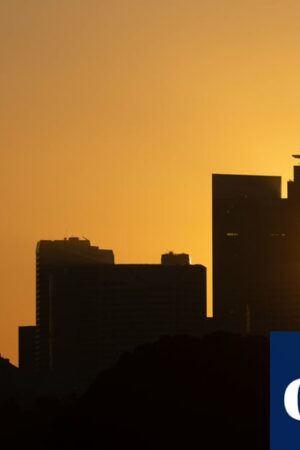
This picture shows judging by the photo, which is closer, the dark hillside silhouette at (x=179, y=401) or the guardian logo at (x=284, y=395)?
the guardian logo at (x=284, y=395)

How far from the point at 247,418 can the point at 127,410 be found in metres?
5.68

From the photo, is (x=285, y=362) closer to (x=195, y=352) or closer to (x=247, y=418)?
(x=247, y=418)

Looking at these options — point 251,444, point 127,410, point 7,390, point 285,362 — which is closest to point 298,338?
point 285,362

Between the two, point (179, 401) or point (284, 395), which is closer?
point (284, 395)

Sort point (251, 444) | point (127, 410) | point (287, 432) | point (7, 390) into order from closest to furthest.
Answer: point (287, 432) → point (251, 444) → point (127, 410) → point (7, 390)

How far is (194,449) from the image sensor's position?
86.5m

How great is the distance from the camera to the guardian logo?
53.2 metres

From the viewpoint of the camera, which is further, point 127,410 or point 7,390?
point 7,390

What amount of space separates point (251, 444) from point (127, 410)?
7.94 m

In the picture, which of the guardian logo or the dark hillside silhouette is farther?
the dark hillside silhouette

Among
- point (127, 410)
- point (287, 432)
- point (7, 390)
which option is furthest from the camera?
point (7, 390)

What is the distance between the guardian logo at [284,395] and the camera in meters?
53.2

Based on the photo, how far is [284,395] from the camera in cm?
5341

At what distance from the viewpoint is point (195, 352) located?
9706 cm
